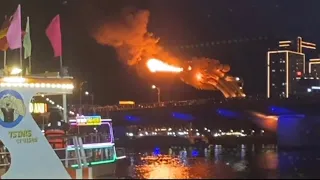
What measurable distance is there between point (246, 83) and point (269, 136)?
201 ft

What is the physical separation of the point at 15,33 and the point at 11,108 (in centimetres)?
412

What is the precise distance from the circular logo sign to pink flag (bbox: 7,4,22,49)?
285 centimetres

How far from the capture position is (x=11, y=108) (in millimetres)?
27219

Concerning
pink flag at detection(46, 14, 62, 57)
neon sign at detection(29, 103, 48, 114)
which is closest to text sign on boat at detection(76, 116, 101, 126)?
neon sign at detection(29, 103, 48, 114)

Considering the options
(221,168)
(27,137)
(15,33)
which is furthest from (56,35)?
(221,168)

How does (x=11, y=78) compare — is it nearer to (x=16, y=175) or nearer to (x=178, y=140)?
(x=16, y=175)

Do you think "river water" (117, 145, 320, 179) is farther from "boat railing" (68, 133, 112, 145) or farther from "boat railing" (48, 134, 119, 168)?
"boat railing" (48, 134, 119, 168)

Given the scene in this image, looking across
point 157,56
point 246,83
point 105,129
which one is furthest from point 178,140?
point 105,129

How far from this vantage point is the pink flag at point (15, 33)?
29.1m

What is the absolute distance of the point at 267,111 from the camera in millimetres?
124062

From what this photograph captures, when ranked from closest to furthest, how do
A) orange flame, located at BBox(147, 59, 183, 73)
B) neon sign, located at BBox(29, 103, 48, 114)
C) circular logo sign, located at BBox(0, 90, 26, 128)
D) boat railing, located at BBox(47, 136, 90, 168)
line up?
1. circular logo sign, located at BBox(0, 90, 26, 128)
2. boat railing, located at BBox(47, 136, 90, 168)
3. neon sign, located at BBox(29, 103, 48, 114)
4. orange flame, located at BBox(147, 59, 183, 73)

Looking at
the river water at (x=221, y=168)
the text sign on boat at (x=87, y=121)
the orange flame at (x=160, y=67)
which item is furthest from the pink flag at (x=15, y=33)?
the orange flame at (x=160, y=67)

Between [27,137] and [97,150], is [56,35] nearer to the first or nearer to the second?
[27,137]

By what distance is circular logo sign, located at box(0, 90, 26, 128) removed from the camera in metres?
27.0
